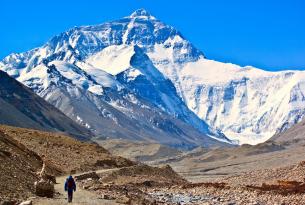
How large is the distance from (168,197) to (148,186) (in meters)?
15.6

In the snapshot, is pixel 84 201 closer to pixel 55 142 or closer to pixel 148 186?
pixel 148 186

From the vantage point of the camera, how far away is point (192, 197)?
6856 centimetres

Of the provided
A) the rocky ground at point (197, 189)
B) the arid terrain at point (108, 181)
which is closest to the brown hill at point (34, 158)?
the arid terrain at point (108, 181)

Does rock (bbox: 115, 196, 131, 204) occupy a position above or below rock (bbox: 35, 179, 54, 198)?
below

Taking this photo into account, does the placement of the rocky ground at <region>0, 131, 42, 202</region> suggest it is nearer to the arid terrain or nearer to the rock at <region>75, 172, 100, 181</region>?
the arid terrain

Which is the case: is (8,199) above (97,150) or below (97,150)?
below

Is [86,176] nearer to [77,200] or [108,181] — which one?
[108,181]

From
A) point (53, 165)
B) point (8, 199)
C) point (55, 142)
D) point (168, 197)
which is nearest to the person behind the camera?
point (8, 199)

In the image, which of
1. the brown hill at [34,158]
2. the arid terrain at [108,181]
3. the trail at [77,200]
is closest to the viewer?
the trail at [77,200]

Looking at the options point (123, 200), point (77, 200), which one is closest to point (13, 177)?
point (77, 200)

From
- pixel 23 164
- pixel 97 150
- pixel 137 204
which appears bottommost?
pixel 137 204

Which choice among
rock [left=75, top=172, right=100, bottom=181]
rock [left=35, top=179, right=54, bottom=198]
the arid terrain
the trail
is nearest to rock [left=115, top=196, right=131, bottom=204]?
the arid terrain

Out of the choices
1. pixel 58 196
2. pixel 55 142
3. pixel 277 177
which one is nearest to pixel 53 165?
pixel 55 142

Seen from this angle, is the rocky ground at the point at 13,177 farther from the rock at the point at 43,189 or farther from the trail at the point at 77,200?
the trail at the point at 77,200
